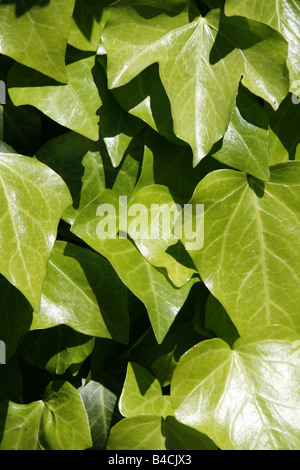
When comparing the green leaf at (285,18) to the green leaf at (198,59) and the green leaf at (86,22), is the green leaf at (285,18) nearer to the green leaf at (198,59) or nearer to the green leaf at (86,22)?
the green leaf at (198,59)

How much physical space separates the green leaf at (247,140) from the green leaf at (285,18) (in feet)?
0.26

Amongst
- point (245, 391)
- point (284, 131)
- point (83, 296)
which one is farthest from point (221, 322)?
A: point (284, 131)

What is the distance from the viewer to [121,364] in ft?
3.39

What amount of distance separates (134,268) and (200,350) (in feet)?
0.59

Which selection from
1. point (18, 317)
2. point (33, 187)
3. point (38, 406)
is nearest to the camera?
point (33, 187)

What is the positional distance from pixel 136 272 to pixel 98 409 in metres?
0.36

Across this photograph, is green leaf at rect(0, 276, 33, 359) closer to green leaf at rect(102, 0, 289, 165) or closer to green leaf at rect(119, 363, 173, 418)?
green leaf at rect(119, 363, 173, 418)

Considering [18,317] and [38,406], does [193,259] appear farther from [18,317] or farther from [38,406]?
[38,406]

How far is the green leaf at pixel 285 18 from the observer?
0.75 metres

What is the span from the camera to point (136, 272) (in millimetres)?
833

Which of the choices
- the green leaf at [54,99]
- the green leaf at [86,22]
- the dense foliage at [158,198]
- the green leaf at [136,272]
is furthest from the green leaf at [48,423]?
the green leaf at [86,22]

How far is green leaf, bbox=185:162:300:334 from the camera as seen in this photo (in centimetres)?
80

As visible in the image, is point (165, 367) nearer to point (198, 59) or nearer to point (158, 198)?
point (158, 198)
